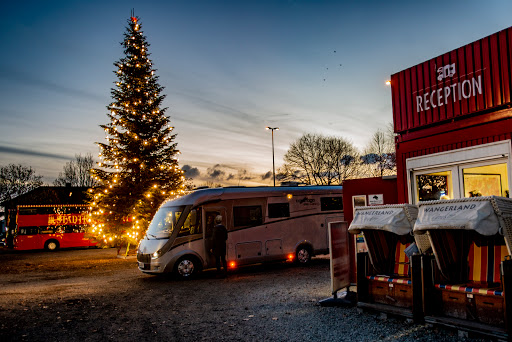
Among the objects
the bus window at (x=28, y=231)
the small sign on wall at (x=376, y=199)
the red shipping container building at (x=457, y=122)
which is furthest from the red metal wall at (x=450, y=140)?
the bus window at (x=28, y=231)

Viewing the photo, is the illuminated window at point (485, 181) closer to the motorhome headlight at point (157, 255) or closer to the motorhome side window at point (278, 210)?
the motorhome side window at point (278, 210)

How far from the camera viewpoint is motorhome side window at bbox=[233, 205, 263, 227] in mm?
13906

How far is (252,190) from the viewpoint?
14.5 metres

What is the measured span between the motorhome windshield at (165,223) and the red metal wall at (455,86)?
6958 millimetres

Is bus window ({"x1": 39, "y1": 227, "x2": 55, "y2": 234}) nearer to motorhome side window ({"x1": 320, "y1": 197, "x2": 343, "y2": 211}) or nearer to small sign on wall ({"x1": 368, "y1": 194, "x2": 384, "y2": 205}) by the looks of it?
motorhome side window ({"x1": 320, "y1": 197, "x2": 343, "y2": 211})

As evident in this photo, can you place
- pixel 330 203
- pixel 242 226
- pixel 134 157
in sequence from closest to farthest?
pixel 242 226 → pixel 330 203 → pixel 134 157

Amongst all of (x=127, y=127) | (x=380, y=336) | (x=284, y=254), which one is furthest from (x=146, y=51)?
(x=380, y=336)

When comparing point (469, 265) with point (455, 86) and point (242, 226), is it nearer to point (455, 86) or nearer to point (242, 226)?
point (455, 86)

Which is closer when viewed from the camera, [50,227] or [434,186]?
[434,186]

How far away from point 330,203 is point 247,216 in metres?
3.79

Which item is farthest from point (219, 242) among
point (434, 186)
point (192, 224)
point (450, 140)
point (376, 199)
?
point (450, 140)

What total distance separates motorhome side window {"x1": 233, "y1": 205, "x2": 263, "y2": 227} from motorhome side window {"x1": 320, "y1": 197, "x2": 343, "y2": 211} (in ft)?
9.29

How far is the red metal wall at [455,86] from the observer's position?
26.4ft

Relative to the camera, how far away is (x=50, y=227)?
27453 mm
